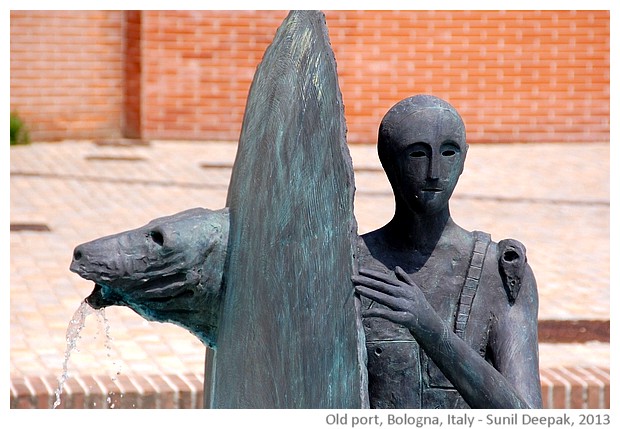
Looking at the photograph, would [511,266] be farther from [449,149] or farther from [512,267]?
[449,149]

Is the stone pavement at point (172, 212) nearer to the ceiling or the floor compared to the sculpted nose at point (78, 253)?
nearer to the floor

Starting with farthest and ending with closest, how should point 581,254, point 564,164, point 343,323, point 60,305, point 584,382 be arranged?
point 564,164 → point 581,254 → point 60,305 → point 584,382 → point 343,323

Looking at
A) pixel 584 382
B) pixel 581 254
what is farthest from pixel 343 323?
pixel 581 254

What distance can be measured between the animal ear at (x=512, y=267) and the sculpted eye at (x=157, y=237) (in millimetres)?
746

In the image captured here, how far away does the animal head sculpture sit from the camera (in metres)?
2.79

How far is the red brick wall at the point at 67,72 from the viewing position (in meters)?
15.9

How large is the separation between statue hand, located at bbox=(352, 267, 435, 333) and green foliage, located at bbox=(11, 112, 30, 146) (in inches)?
530

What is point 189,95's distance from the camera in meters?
16.2

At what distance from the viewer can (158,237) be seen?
2.81 m

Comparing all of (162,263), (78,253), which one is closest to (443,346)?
(162,263)

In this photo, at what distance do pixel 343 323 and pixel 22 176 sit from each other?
11445 mm

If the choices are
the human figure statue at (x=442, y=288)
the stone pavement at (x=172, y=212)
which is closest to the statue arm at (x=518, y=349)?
the human figure statue at (x=442, y=288)

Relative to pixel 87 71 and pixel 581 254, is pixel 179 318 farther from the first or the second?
pixel 87 71

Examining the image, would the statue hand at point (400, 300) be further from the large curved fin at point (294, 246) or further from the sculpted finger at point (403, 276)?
the large curved fin at point (294, 246)
